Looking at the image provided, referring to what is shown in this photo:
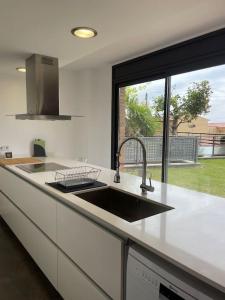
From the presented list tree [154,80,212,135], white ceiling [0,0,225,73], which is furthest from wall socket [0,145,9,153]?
tree [154,80,212,135]

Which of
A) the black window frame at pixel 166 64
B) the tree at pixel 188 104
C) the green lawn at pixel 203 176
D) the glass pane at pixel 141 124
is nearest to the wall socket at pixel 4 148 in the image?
the black window frame at pixel 166 64

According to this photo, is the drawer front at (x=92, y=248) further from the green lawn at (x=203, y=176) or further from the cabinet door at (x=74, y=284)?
the green lawn at (x=203, y=176)

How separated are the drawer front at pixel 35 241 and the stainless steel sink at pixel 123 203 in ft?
1.61

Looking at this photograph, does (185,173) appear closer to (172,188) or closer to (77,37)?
(172,188)

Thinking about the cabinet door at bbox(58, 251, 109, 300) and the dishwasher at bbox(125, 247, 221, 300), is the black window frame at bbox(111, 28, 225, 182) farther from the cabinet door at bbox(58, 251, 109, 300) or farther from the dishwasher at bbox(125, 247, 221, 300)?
the dishwasher at bbox(125, 247, 221, 300)

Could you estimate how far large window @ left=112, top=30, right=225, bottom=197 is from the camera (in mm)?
2920

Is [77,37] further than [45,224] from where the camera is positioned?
Yes

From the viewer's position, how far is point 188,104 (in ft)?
10.7

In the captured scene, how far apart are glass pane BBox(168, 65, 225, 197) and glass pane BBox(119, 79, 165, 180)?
0.24 m

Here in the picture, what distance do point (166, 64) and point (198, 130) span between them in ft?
3.22

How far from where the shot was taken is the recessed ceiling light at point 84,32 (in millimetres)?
2014

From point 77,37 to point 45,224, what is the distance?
167 centimetres

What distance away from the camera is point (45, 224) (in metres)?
2.05

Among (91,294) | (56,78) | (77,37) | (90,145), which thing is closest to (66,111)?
(90,145)
